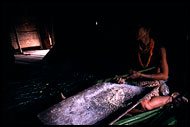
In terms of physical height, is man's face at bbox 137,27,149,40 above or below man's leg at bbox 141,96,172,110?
above

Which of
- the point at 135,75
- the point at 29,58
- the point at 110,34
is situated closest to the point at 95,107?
the point at 135,75

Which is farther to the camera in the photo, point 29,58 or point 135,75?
point 29,58

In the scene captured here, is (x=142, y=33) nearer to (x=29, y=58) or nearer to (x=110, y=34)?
(x=110, y=34)

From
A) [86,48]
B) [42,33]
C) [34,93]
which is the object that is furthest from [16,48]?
[34,93]

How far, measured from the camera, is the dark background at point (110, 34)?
3117 millimetres

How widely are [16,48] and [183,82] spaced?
11729mm

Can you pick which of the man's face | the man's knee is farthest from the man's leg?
the man's face

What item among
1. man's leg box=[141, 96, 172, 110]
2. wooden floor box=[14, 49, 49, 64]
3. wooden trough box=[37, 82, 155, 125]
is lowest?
man's leg box=[141, 96, 172, 110]

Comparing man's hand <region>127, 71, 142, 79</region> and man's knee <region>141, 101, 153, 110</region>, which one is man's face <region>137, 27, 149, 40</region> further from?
man's knee <region>141, 101, 153, 110</region>

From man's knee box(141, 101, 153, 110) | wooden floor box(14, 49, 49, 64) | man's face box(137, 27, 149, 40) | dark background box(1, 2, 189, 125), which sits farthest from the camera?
wooden floor box(14, 49, 49, 64)

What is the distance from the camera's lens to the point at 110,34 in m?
4.58

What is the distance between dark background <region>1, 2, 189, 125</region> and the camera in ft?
10.2

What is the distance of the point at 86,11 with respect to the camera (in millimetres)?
4691

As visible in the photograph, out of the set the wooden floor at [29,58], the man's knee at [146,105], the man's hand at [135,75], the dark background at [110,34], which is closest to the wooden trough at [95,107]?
the man's knee at [146,105]
